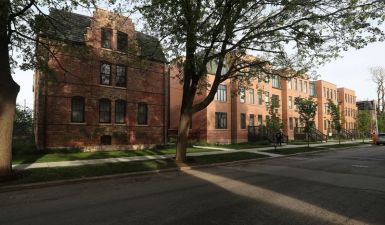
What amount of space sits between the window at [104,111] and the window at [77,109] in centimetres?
134

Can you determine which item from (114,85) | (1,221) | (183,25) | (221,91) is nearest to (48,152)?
(114,85)

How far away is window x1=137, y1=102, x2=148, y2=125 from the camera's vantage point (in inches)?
919

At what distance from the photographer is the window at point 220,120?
31.8 metres

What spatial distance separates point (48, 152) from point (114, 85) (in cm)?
654

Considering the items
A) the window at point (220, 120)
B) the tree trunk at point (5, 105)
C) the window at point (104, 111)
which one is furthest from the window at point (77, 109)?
the window at point (220, 120)

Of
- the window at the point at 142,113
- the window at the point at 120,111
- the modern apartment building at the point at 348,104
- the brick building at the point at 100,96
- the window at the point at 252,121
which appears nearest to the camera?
the brick building at the point at 100,96

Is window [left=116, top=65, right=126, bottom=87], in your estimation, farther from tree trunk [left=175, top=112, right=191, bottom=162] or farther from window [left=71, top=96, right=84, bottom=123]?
tree trunk [left=175, top=112, right=191, bottom=162]

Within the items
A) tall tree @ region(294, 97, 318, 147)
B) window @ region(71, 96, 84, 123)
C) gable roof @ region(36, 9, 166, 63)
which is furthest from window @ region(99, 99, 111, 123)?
tall tree @ region(294, 97, 318, 147)

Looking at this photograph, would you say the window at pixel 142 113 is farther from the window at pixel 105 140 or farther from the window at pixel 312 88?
the window at pixel 312 88

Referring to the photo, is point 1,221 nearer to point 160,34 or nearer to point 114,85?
point 160,34

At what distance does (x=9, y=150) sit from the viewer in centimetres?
982

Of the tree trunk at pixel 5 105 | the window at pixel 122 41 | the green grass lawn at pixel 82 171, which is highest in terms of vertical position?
the window at pixel 122 41

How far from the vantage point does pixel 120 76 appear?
22.4 metres

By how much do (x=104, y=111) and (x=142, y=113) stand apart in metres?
3.21
